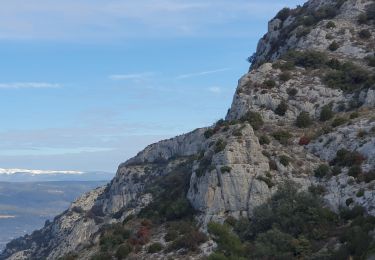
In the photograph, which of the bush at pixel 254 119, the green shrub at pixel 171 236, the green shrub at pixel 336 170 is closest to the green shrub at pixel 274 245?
the green shrub at pixel 171 236

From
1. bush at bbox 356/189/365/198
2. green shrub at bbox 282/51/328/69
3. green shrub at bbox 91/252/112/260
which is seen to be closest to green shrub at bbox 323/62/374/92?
green shrub at bbox 282/51/328/69

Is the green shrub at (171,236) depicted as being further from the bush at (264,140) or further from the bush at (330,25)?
the bush at (330,25)

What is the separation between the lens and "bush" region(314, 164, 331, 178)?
4816 centimetres

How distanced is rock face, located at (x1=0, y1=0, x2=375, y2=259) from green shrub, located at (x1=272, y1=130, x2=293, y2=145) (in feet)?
0.33

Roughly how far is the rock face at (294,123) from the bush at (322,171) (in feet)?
1.63

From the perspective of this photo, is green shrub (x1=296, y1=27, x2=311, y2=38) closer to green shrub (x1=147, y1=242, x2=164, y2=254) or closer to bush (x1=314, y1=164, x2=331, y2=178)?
bush (x1=314, y1=164, x2=331, y2=178)

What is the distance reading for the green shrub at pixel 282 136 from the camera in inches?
2127

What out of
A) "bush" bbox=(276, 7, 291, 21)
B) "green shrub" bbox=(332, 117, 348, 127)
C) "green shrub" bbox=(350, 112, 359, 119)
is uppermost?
"bush" bbox=(276, 7, 291, 21)

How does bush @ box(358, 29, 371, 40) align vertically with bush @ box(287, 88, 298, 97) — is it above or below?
above

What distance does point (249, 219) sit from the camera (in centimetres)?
4634

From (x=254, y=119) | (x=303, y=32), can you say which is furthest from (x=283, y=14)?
(x=254, y=119)

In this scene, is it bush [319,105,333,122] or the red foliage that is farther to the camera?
bush [319,105,333,122]

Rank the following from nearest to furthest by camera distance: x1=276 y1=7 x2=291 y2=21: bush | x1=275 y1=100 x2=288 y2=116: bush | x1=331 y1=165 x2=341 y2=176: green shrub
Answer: x1=331 y1=165 x2=341 y2=176: green shrub < x1=275 y1=100 x2=288 y2=116: bush < x1=276 y1=7 x2=291 y2=21: bush

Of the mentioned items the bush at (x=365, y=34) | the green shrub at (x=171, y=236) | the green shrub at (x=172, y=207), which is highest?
the bush at (x=365, y=34)
